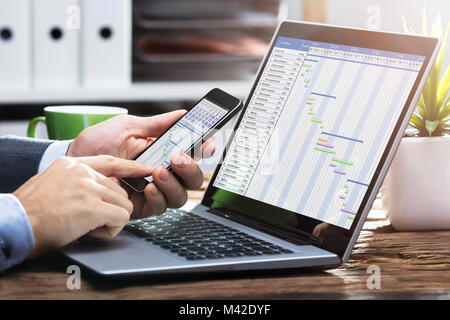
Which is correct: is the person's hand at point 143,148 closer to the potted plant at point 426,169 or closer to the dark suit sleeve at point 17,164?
the dark suit sleeve at point 17,164

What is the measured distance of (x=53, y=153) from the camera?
0.92 m

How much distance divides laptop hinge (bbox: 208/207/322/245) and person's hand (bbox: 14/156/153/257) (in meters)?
0.15

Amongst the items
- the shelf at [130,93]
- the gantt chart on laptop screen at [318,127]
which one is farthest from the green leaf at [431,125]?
the shelf at [130,93]

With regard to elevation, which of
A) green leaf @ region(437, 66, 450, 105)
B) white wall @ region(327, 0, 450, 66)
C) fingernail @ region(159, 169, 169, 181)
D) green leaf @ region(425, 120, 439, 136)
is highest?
white wall @ region(327, 0, 450, 66)

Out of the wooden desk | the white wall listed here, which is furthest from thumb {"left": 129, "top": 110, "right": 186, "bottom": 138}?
the white wall

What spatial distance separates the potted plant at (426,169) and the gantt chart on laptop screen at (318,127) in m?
0.11

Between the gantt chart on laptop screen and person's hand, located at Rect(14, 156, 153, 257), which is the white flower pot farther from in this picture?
person's hand, located at Rect(14, 156, 153, 257)

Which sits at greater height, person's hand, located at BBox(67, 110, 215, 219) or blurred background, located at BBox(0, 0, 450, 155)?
blurred background, located at BBox(0, 0, 450, 155)

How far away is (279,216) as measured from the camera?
2.54 ft

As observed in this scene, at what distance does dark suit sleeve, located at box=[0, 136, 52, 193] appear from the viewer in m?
0.90

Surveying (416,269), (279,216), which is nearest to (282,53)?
(279,216)
